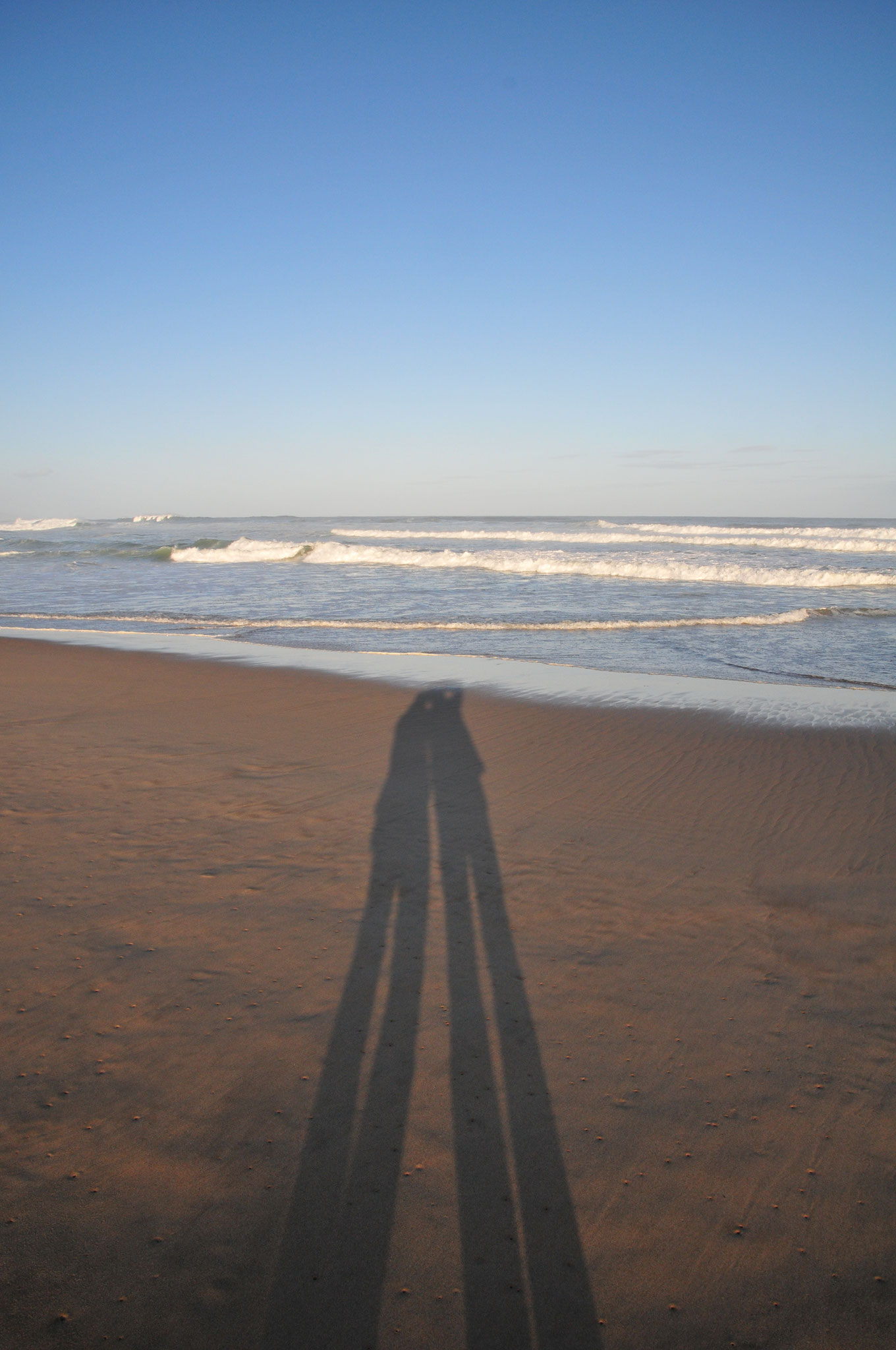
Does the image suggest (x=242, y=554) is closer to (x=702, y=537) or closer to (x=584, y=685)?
(x=702, y=537)

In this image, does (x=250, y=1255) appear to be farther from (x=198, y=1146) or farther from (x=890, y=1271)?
(x=890, y=1271)

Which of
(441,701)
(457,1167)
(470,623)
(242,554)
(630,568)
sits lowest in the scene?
(457,1167)

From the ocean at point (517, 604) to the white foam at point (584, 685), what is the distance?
562mm

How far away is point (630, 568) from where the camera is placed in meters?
24.8

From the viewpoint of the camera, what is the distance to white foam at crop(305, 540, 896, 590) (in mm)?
22734

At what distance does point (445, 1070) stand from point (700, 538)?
49525 mm

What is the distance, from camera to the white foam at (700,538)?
39.2m

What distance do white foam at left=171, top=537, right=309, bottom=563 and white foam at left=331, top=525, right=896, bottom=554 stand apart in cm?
1759

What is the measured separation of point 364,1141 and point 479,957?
1.14m

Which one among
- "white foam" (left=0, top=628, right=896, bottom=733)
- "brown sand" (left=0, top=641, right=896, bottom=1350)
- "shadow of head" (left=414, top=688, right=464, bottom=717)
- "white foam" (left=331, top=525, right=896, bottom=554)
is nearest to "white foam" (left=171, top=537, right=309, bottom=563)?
"white foam" (left=331, top=525, right=896, bottom=554)

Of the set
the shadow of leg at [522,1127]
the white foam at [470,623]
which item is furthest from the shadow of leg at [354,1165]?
the white foam at [470,623]

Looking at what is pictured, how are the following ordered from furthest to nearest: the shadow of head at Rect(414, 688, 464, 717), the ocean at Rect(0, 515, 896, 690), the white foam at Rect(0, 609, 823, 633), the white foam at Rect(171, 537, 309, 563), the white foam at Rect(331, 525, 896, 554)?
the white foam at Rect(331, 525, 896, 554) < the white foam at Rect(171, 537, 309, 563) < the white foam at Rect(0, 609, 823, 633) < the ocean at Rect(0, 515, 896, 690) < the shadow of head at Rect(414, 688, 464, 717)

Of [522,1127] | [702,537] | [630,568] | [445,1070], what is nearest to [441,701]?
[445,1070]

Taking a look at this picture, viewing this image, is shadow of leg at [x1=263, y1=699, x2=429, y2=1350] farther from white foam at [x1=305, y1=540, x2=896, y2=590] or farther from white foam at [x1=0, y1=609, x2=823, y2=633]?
white foam at [x1=305, y1=540, x2=896, y2=590]
